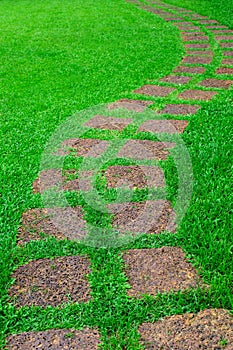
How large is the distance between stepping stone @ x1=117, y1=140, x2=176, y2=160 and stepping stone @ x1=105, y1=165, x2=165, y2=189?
0.51 ft

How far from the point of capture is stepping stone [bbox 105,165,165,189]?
2623 millimetres

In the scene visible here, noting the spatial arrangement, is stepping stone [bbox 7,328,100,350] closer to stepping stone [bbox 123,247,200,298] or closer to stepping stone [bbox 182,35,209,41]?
stepping stone [bbox 123,247,200,298]

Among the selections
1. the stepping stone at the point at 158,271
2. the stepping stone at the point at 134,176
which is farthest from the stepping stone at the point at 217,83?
the stepping stone at the point at 158,271

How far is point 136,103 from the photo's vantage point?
12.8 ft

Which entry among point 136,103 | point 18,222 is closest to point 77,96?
point 136,103

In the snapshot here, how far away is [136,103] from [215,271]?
2.27 meters

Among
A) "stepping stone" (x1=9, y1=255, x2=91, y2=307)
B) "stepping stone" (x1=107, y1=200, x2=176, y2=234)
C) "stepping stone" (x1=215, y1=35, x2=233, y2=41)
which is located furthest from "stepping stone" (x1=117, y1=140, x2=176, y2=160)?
"stepping stone" (x1=215, y1=35, x2=233, y2=41)

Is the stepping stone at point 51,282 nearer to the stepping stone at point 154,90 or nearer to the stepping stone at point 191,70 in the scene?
the stepping stone at point 154,90

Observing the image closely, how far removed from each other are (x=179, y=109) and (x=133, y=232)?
1836 millimetres

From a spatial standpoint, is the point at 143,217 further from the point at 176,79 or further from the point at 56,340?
the point at 176,79

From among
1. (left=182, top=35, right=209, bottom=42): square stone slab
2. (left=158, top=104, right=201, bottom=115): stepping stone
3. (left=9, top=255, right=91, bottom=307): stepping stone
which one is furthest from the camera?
(left=182, top=35, right=209, bottom=42): square stone slab

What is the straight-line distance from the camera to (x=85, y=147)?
3.13 meters

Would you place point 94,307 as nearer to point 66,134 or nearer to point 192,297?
point 192,297

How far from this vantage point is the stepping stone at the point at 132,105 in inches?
149
